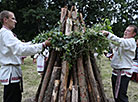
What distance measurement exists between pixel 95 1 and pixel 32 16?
5.94 meters

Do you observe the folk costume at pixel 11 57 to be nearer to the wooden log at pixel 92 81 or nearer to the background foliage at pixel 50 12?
the wooden log at pixel 92 81

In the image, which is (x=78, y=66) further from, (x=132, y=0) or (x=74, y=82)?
(x=132, y=0)

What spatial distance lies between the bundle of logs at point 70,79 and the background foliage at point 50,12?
915 cm

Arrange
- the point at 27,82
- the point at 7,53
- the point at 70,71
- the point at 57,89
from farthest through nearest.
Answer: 1. the point at 27,82
2. the point at 70,71
3. the point at 57,89
4. the point at 7,53

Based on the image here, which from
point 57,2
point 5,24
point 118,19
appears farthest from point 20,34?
point 5,24

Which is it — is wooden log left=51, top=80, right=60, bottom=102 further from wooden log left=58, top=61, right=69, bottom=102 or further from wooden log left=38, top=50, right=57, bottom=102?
wooden log left=38, top=50, right=57, bottom=102

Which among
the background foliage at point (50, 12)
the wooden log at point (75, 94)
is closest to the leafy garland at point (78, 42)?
the wooden log at point (75, 94)

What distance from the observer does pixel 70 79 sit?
3076 millimetres

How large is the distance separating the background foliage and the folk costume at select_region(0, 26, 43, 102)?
Result: 377 inches

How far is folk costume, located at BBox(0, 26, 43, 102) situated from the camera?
2.57 m

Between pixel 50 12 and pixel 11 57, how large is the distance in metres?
10.4

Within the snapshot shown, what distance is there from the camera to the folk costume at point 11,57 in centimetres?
257

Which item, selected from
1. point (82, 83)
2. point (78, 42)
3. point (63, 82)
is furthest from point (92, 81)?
point (78, 42)

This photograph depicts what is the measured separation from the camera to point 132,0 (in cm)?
1647
